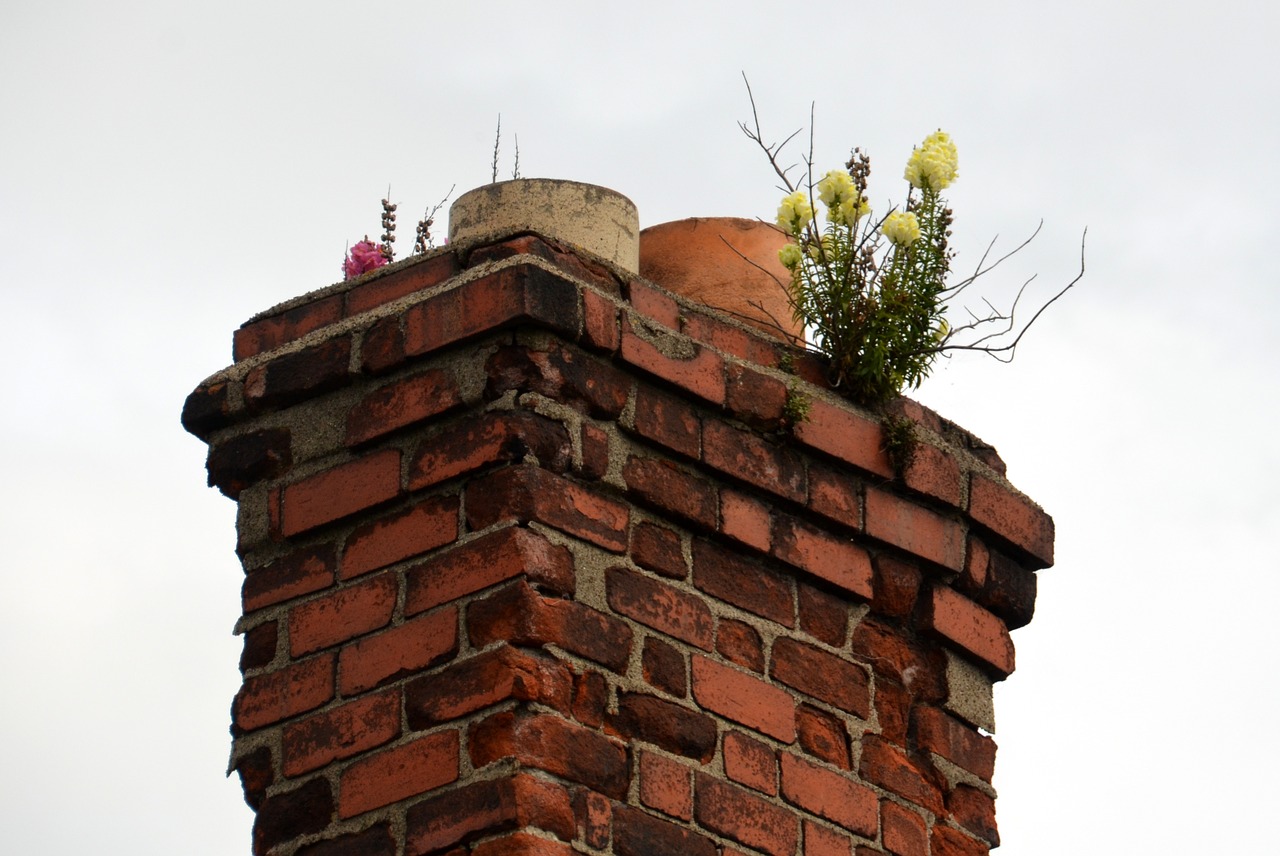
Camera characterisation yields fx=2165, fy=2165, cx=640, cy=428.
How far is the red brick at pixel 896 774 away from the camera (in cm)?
313

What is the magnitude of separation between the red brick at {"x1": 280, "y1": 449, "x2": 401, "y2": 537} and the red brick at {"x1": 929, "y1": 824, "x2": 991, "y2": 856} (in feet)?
3.13

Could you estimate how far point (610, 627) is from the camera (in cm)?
286

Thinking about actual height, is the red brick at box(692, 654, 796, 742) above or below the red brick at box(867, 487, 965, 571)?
below

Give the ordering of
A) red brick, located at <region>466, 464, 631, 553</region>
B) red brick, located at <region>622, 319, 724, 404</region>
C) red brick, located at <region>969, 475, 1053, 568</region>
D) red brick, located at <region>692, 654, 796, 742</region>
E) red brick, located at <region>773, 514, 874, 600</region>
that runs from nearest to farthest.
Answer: red brick, located at <region>466, 464, 631, 553</region> < red brick, located at <region>692, 654, 796, 742</region> < red brick, located at <region>622, 319, 724, 404</region> < red brick, located at <region>773, 514, 874, 600</region> < red brick, located at <region>969, 475, 1053, 568</region>

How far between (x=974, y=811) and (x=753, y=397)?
0.73 metres

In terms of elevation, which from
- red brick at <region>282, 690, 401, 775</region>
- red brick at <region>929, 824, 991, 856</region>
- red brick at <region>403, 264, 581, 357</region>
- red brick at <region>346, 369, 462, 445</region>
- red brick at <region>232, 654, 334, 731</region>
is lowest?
red brick at <region>282, 690, 401, 775</region>

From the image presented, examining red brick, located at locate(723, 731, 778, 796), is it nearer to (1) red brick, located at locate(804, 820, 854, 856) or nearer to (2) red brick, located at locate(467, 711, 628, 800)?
(1) red brick, located at locate(804, 820, 854, 856)

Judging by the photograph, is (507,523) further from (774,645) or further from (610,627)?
(774,645)

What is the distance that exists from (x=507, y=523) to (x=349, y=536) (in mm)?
308

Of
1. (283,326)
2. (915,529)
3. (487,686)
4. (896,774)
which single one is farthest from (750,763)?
(283,326)

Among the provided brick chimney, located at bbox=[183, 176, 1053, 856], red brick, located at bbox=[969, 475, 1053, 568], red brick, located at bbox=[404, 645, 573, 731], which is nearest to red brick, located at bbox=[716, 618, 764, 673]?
brick chimney, located at bbox=[183, 176, 1053, 856]

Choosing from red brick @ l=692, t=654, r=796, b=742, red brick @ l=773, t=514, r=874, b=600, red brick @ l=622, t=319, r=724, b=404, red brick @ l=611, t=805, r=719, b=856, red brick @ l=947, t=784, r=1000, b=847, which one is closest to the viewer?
red brick @ l=611, t=805, r=719, b=856

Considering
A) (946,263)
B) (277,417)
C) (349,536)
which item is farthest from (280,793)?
(946,263)

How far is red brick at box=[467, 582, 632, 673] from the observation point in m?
2.76
